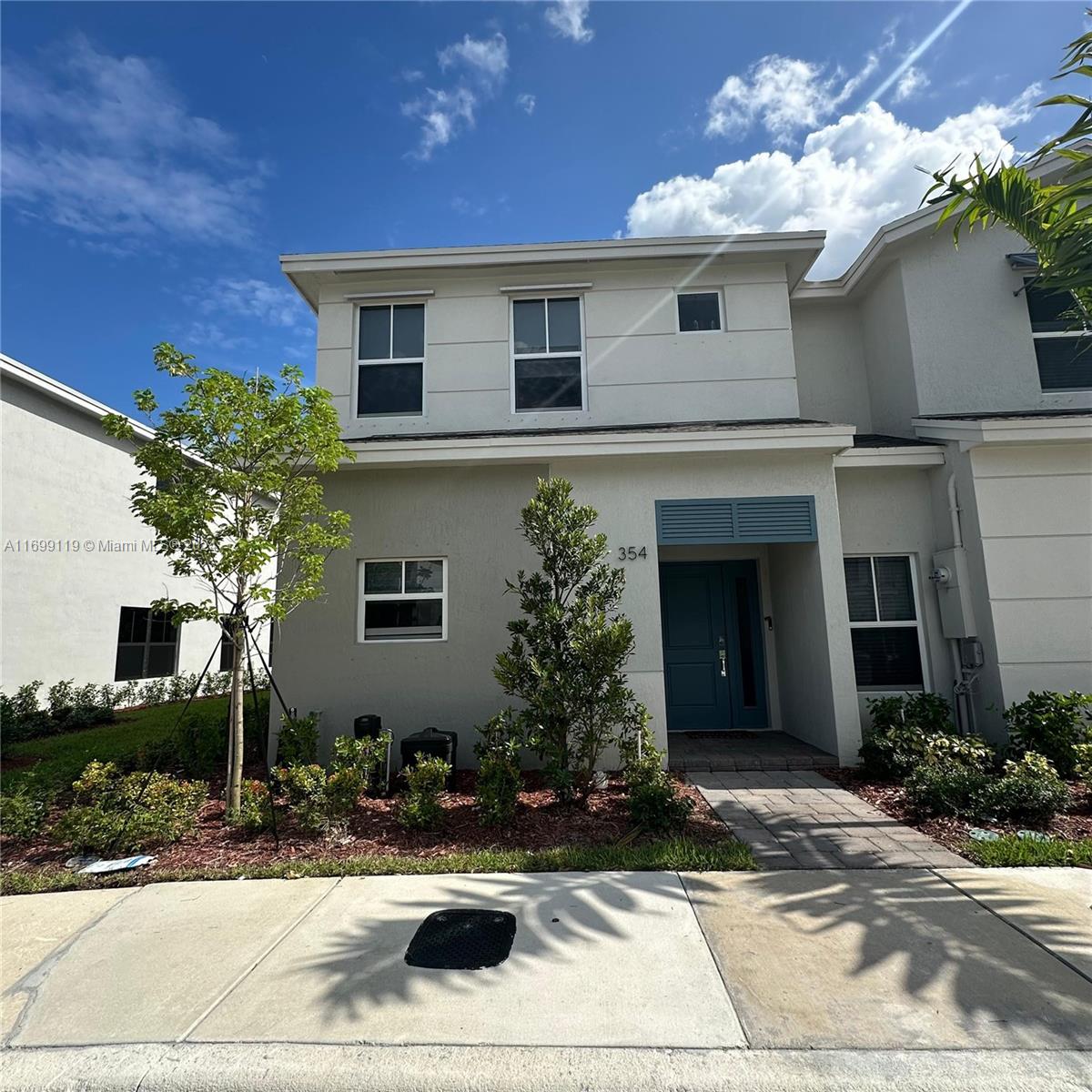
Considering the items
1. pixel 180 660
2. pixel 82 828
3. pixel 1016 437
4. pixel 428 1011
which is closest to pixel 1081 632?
pixel 1016 437

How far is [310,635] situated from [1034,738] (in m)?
8.25

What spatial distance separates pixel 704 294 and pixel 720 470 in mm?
3131

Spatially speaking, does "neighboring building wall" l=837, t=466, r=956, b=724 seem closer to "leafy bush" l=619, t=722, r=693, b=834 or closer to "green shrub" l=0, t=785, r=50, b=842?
"leafy bush" l=619, t=722, r=693, b=834

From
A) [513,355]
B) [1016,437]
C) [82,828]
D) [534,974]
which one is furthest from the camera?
[513,355]

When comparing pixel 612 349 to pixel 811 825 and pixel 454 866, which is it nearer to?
pixel 811 825

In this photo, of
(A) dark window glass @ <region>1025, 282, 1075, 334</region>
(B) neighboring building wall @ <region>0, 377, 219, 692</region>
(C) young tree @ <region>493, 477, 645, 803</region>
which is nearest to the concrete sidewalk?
(C) young tree @ <region>493, 477, 645, 803</region>

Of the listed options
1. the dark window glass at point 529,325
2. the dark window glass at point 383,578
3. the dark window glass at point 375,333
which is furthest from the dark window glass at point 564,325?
the dark window glass at point 383,578

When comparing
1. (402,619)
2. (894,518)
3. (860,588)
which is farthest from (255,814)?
(894,518)

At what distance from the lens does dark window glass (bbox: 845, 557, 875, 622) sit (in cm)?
777

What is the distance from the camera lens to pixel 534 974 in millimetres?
3014

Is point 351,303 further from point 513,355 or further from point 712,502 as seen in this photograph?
point 712,502

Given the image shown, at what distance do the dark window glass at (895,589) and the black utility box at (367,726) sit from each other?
6.56m

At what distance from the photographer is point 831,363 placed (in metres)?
9.68

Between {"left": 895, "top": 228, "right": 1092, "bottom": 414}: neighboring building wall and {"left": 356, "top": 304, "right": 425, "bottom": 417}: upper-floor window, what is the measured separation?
7165 mm
